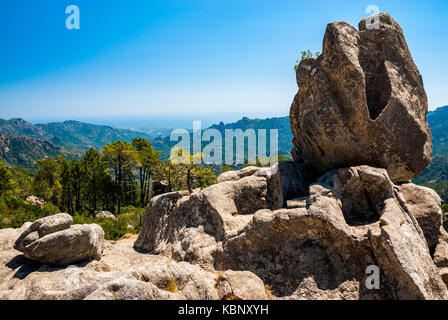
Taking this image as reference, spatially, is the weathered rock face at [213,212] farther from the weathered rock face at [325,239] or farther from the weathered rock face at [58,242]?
the weathered rock face at [58,242]

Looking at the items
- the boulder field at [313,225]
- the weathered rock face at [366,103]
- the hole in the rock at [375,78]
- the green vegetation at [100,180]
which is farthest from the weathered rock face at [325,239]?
the green vegetation at [100,180]

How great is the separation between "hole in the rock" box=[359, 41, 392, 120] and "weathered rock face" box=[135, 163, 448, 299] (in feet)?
18.1

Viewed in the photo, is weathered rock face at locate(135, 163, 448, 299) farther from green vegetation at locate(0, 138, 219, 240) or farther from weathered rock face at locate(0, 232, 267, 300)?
green vegetation at locate(0, 138, 219, 240)

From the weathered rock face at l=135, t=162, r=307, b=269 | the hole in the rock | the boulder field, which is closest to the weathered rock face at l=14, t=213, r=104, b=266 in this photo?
the boulder field

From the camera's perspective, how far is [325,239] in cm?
1272

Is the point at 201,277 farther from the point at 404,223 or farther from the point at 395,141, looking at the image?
the point at 395,141

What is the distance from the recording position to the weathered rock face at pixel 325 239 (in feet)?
36.0

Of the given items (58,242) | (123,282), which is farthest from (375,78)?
(58,242)

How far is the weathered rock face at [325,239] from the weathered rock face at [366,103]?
7.16 ft

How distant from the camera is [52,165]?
227 feet

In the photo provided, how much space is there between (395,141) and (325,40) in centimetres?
837

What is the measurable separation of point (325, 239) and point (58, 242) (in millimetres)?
15406

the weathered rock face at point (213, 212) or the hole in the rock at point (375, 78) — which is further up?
the hole in the rock at point (375, 78)

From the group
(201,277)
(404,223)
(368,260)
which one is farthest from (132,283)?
(404,223)
